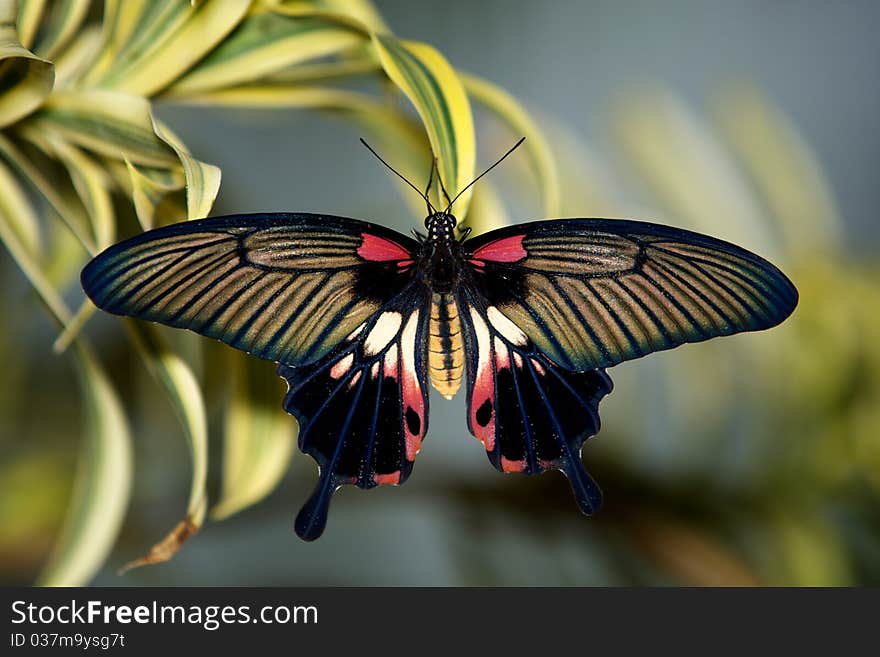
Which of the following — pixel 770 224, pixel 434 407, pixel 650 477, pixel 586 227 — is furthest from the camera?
pixel 434 407

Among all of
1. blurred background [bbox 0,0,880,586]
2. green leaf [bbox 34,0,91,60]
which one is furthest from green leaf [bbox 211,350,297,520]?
green leaf [bbox 34,0,91,60]

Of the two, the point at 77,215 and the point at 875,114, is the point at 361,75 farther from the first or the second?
the point at 875,114

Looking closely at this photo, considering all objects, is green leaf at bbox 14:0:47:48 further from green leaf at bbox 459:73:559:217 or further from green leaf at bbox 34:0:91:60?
green leaf at bbox 459:73:559:217

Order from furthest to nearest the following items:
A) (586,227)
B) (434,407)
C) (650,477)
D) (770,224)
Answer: (434,407), (770,224), (650,477), (586,227)

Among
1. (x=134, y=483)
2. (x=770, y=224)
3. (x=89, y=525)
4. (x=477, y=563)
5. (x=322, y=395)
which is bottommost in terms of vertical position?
(x=134, y=483)

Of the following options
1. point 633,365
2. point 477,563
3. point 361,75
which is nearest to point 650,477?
point 633,365

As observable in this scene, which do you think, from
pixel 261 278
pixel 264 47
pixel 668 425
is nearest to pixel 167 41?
pixel 264 47
